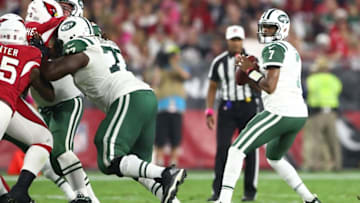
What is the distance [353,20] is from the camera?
15430mm

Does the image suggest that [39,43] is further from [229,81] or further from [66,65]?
[229,81]

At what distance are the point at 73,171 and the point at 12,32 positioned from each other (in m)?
1.33

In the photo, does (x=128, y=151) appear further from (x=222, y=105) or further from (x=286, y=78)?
(x=222, y=105)

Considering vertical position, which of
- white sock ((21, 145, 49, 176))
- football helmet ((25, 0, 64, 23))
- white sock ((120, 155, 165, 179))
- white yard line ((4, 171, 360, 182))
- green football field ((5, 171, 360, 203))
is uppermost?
football helmet ((25, 0, 64, 23))

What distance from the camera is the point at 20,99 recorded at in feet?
21.6

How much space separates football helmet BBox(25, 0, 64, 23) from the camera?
7004 mm

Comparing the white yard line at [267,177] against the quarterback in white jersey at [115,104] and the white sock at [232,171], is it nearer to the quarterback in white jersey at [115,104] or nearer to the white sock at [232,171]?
the white sock at [232,171]

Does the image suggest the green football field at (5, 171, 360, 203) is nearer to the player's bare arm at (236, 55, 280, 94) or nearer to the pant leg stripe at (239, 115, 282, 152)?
the pant leg stripe at (239, 115, 282, 152)

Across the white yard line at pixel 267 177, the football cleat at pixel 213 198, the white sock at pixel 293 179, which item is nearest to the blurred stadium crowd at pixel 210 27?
the white yard line at pixel 267 177

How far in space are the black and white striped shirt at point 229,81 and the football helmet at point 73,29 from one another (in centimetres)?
280

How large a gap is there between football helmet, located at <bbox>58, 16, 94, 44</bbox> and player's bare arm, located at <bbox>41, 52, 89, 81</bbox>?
1.16 ft

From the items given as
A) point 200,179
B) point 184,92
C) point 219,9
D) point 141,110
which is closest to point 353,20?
A: point 219,9

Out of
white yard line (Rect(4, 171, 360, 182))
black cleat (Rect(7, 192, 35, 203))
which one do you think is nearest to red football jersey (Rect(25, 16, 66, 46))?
black cleat (Rect(7, 192, 35, 203))

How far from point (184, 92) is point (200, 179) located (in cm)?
210
